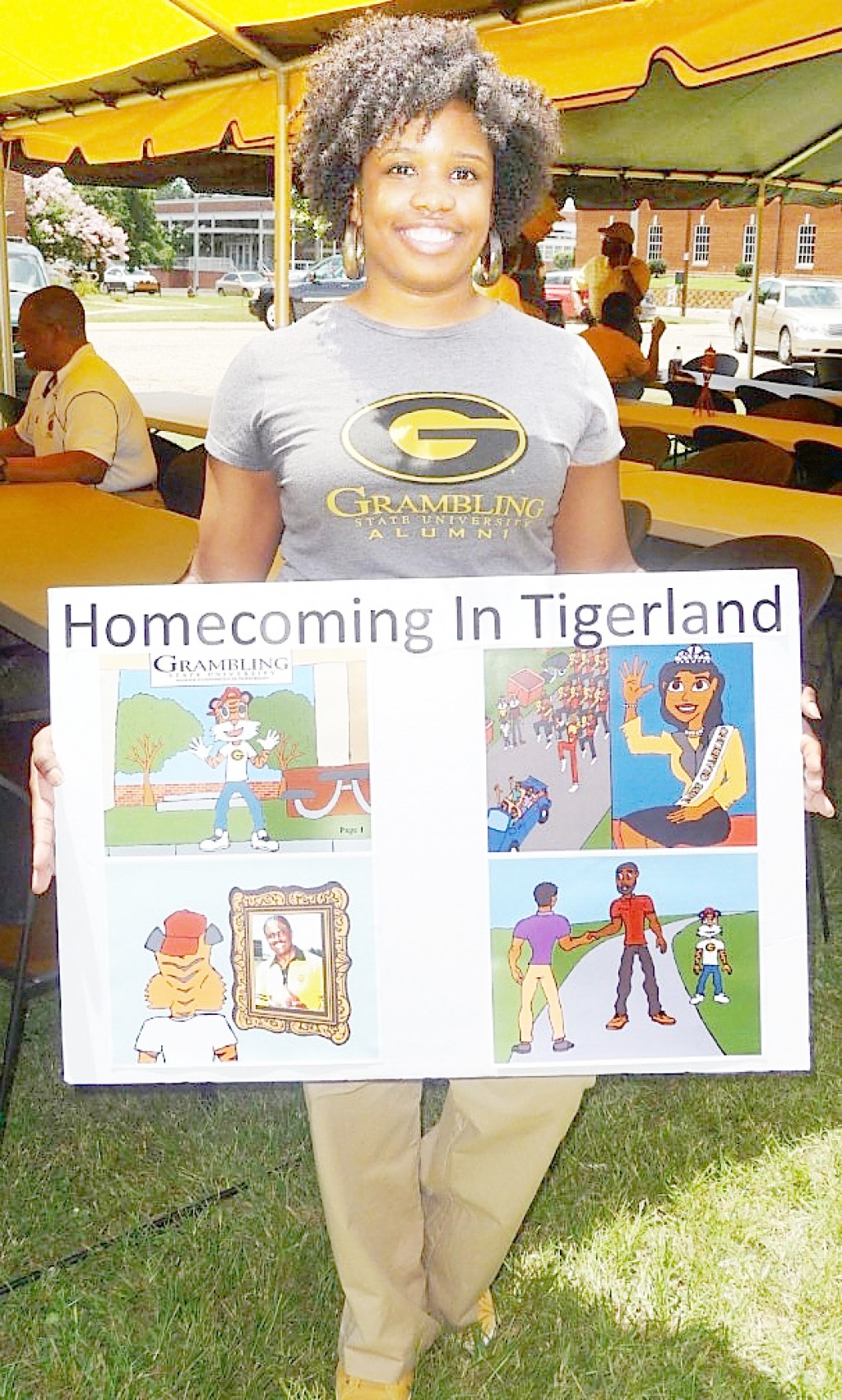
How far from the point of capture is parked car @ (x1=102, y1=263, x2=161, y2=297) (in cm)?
4531

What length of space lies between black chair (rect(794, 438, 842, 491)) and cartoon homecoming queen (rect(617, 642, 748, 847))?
4572mm

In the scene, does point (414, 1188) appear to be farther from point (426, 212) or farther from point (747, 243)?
point (747, 243)

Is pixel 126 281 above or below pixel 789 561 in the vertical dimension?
above

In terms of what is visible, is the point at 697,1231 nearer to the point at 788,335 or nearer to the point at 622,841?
the point at 622,841

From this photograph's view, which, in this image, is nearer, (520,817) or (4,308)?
(520,817)

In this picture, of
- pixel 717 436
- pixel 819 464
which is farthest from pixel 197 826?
pixel 717 436

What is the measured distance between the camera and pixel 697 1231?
2355mm

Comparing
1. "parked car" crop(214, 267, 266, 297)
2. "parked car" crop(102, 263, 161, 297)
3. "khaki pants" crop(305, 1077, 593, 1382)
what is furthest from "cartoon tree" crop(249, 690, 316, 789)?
"parked car" crop(102, 263, 161, 297)

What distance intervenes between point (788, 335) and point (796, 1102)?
69.2ft

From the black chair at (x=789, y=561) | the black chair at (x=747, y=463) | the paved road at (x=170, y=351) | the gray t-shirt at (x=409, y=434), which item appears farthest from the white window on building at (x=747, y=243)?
the gray t-shirt at (x=409, y=434)

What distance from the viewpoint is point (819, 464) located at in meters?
5.87

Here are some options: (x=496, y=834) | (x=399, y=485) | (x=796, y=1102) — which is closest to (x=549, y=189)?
(x=399, y=485)

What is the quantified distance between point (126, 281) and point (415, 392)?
1892 inches

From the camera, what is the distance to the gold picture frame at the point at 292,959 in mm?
1486
